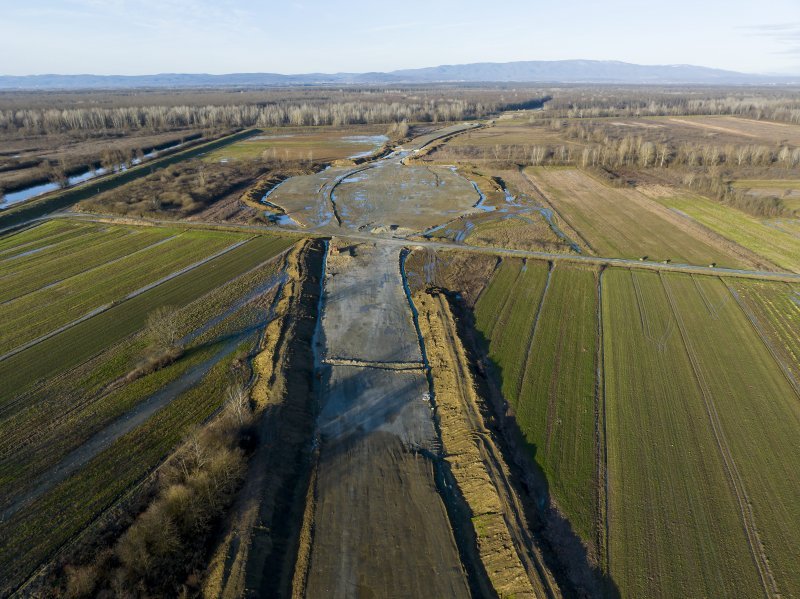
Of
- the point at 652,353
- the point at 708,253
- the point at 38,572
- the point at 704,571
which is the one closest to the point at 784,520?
the point at 704,571

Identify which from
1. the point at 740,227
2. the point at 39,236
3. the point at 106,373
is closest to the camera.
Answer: the point at 106,373

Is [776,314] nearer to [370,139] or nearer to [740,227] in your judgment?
[740,227]

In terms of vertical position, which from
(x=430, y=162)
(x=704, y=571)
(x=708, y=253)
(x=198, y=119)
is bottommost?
(x=704, y=571)

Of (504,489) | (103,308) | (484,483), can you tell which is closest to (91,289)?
(103,308)

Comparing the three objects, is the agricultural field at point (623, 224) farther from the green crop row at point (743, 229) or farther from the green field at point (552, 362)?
the green field at point (552, 362)

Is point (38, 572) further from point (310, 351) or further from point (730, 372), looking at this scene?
point (730, 372)

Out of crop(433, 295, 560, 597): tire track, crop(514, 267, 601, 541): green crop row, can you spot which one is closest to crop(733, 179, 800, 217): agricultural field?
crop(514, 267, 601, 541): green crop row
